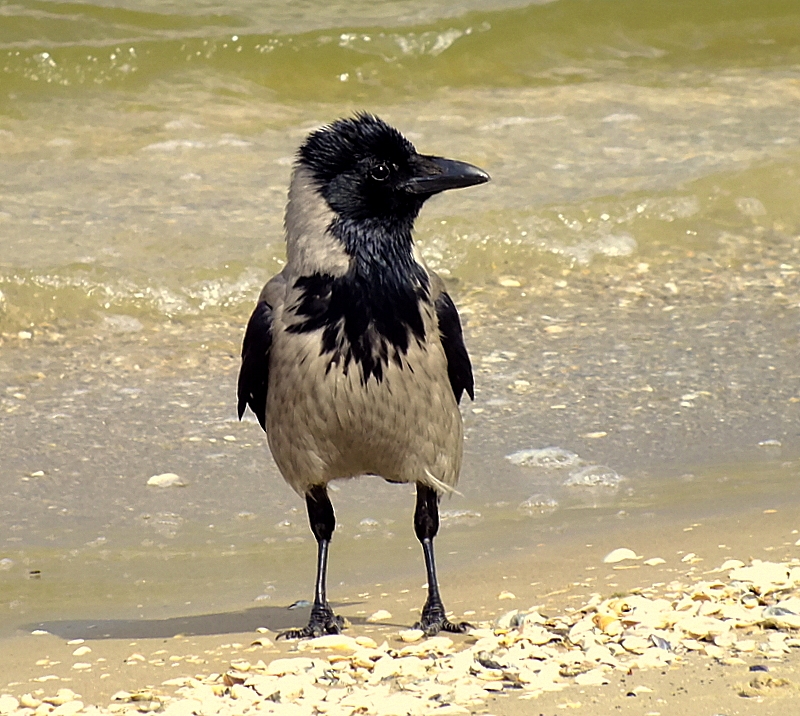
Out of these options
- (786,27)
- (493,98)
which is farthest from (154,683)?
(786,27)

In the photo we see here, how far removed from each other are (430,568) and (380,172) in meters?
1.27

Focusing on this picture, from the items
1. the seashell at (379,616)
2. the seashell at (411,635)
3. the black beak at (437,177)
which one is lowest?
the seashell at (379,616)

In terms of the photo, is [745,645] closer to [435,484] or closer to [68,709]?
[435,484]

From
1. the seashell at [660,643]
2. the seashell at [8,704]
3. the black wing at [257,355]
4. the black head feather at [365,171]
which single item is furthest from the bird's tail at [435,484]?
the seashell at [8,704]

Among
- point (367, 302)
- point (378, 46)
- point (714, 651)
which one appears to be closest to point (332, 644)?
point (367, 302)

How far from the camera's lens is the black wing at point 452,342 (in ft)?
15.5

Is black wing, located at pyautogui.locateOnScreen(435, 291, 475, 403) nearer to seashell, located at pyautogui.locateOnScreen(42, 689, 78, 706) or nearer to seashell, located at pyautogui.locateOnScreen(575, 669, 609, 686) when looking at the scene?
seashell, located at pyautogui.locateOnScreen(575, 669, 609, 686)

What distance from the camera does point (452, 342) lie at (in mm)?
4727

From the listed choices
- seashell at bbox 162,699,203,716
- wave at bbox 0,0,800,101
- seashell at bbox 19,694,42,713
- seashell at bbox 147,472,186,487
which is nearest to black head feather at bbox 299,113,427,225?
seashell at bbox 162,699,203,716

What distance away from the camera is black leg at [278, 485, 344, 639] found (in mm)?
4527

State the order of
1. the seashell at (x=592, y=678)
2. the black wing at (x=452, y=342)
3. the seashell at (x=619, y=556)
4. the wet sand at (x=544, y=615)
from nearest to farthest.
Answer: the wet sand at (x=544, y=615) < the seashell at (x=592, y=678) < the black wing at (x=452, y=342) < the seashell at (x=619, y=556)

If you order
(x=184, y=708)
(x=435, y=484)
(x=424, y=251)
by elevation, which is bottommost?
(x=184, y=708)

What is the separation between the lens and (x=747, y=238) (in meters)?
9.27

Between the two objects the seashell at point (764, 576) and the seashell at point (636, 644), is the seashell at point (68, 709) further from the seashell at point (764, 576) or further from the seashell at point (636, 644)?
the seashell at point (764, 576)
